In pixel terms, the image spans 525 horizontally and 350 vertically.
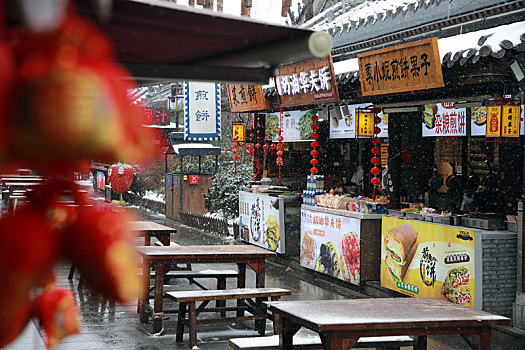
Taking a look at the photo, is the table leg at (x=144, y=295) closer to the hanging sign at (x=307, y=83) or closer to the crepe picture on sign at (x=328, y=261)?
the crepe picture on sign at (x=328, y=261)

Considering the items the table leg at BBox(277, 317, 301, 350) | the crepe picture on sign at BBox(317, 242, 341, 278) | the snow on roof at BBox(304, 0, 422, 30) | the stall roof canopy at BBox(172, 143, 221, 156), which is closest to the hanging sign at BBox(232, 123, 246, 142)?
the snow on roof at BBox(304, 0, 422, 30)

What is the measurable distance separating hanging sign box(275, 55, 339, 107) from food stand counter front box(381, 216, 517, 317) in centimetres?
269

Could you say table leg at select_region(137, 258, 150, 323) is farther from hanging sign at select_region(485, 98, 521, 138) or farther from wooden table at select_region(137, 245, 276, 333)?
hanging sign at select_region(485, 98, 521, 138)

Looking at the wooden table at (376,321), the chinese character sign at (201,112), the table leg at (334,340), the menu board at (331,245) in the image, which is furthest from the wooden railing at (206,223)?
the table leg at (334,340)

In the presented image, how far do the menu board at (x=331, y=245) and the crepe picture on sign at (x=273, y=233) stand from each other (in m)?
1.10

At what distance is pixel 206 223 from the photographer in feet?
70.7

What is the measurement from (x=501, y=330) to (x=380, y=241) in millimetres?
3307

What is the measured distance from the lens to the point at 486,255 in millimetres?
9117

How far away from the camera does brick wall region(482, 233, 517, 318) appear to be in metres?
9.09

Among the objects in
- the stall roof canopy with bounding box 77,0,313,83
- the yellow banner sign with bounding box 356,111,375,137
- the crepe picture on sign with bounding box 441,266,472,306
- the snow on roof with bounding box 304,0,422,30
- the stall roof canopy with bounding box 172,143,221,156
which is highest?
the snow on roof with bounding box 304,0,422,30

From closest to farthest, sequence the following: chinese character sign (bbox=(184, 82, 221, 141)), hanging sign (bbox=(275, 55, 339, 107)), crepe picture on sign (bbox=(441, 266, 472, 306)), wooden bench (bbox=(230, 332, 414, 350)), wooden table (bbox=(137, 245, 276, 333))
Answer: wooden bench (bbox=(230, 332, 414, 350)), wooden table (bbox=(137, 245, 276, 333)), crepe picture on sign (bbox=(441, 266, 472, 306)), hanging sign (bbox=(275, 55, 339, 107)), chinese character sign (bbox=(184, 82, 221, 141))

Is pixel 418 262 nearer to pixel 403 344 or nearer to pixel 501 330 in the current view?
pixel 501 330

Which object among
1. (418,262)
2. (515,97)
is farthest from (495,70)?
(418,262)

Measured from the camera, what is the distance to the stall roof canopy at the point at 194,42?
1.83 metres
